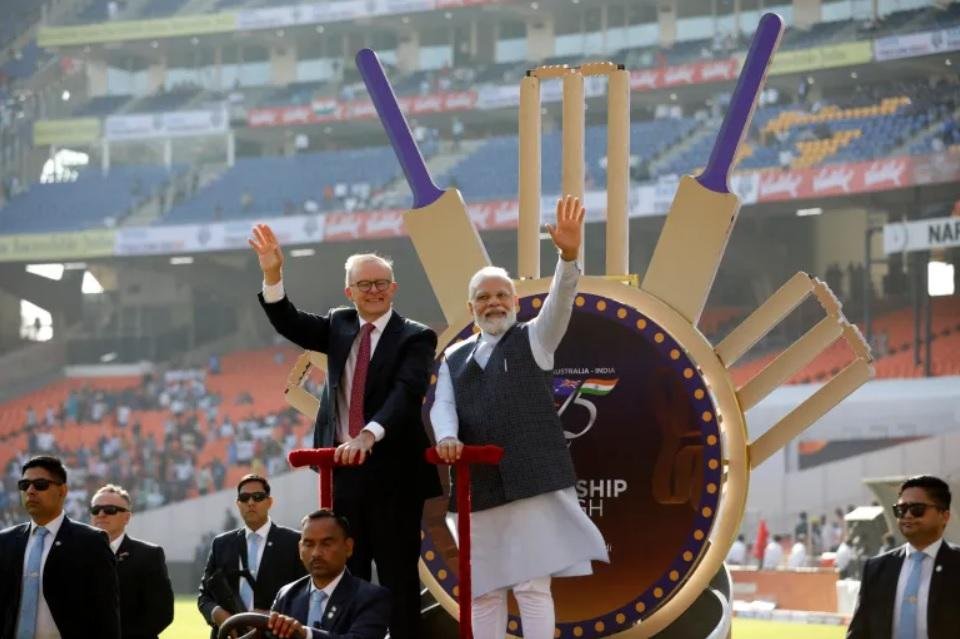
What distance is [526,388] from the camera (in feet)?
17.6

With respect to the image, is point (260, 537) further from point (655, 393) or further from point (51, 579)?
point (51, 579)

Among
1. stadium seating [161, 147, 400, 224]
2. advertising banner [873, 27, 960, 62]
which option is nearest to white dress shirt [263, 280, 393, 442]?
advertising banner [873, 27, 960, 62]

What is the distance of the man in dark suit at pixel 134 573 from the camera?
7.35 metres

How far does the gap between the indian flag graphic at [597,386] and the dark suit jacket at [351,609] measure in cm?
218

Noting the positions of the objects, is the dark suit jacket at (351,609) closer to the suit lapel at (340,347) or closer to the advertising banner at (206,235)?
the suit lapel at (340,347)

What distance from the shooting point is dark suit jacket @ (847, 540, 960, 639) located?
5.38 metres

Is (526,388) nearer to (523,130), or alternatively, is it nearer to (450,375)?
(450,375)

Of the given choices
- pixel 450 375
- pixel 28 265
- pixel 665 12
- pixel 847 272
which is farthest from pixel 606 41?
pixel 450 375

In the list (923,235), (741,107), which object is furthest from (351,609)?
(923,235)

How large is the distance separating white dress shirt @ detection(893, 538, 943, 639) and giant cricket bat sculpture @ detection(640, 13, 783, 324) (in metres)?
1.94

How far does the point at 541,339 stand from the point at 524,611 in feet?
2.65

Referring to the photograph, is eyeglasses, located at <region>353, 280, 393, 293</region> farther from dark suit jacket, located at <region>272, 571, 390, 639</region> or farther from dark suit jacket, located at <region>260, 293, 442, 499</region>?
dark suit jacket, located at <region>272, 571, 390, 639</region>

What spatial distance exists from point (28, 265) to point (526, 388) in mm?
36370

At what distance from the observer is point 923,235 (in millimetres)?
29859
